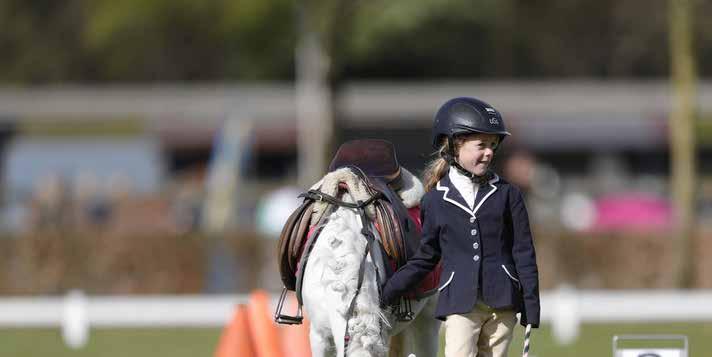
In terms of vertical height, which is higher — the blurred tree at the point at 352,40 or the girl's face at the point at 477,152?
the blurred tree at the point at 352,40

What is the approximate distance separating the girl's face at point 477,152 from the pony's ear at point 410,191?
0.54m

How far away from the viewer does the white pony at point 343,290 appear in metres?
6.63

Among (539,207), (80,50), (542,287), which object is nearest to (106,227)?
(542,287)

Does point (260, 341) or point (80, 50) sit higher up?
point (80, 50)

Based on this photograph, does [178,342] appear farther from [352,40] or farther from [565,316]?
[352,40]

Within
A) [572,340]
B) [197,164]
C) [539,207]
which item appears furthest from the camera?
[197,164]

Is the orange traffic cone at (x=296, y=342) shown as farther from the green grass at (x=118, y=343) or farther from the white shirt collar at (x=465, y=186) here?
the white shirt collar at (x=465, y=186)

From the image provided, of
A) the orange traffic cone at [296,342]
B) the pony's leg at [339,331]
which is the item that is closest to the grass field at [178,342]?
the orange traffic cone at [296,342]

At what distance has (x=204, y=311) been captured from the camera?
17422mm

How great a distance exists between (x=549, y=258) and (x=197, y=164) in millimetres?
26109

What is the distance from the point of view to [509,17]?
51781 millimetres

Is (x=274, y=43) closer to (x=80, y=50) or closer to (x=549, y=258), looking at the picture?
(x=80, y=50)

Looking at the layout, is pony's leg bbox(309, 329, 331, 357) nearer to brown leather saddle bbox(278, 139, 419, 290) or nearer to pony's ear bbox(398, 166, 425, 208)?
brown leather saddle bbox(278, 139, 419, 290)

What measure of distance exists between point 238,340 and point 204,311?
762 centimetres
